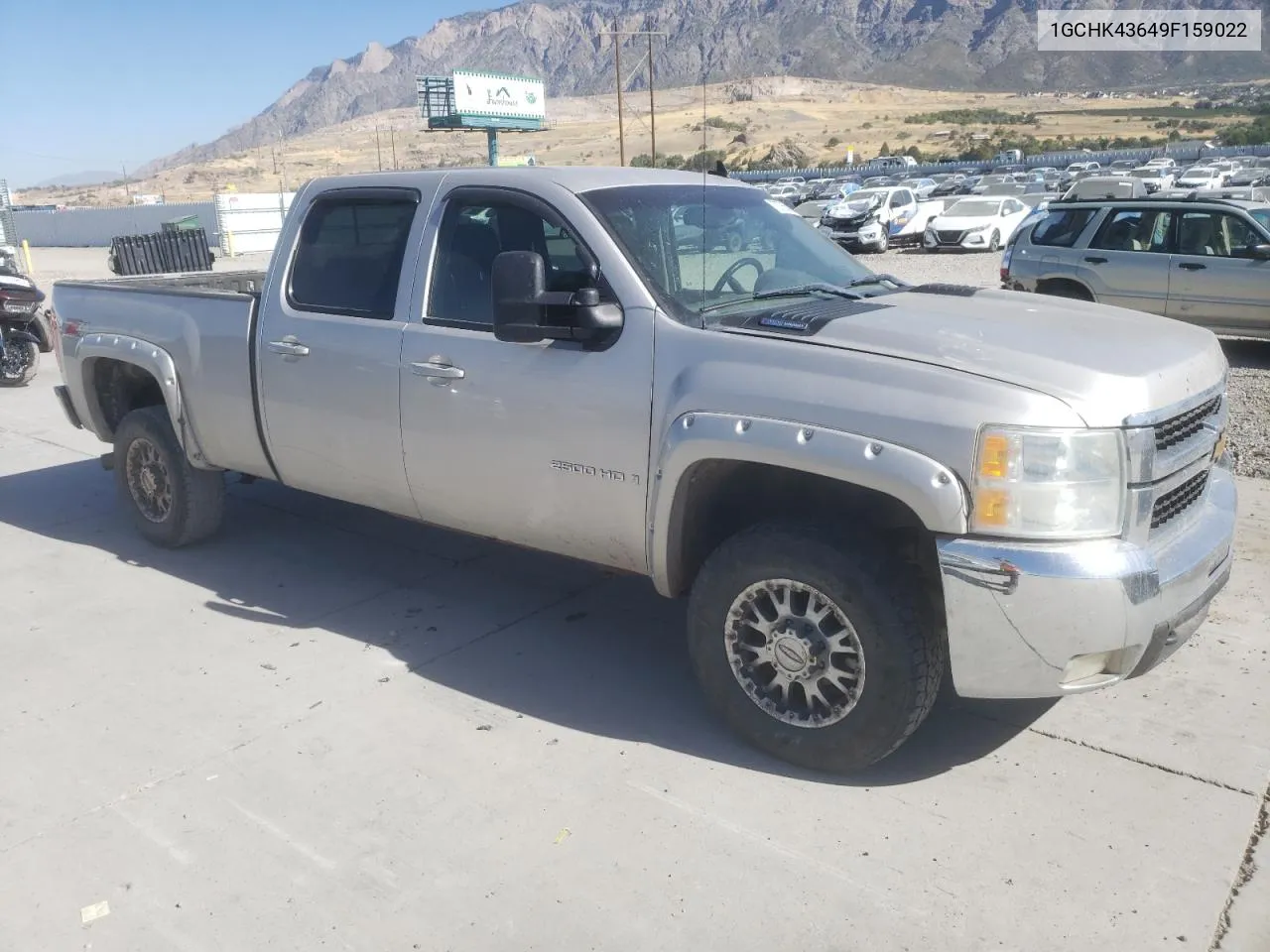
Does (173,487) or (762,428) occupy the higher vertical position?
(762,428)

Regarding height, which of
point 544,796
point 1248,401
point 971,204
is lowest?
point 544,796

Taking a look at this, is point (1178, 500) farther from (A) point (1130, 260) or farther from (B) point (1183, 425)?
(A) point (1130, 260)

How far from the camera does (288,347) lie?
4953 mm

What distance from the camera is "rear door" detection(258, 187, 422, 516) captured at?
463cm

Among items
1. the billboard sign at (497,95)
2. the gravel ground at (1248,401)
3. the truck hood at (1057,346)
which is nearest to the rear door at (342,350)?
the truck hood at (1057,346)

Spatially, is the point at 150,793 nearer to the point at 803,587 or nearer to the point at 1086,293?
the point at 803,587

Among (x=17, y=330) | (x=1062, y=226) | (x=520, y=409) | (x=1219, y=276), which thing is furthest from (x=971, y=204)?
(x=520, y=409)

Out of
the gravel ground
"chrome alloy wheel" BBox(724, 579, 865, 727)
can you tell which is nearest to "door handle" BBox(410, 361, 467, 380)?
"chrome alloy wheel" BBox(724, 579, 865, 727)

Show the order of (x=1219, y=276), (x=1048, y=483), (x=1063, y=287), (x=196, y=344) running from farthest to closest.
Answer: (x=1063, y=287) < (x=1219, y=276) < (x=196, y=344) < (x=1048, y=483)

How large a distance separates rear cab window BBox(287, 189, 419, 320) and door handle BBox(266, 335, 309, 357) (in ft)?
0.56

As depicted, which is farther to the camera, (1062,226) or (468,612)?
(1062,226)

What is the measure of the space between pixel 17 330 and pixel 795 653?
451 inches

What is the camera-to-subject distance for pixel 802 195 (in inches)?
1780

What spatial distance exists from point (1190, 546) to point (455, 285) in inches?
115
